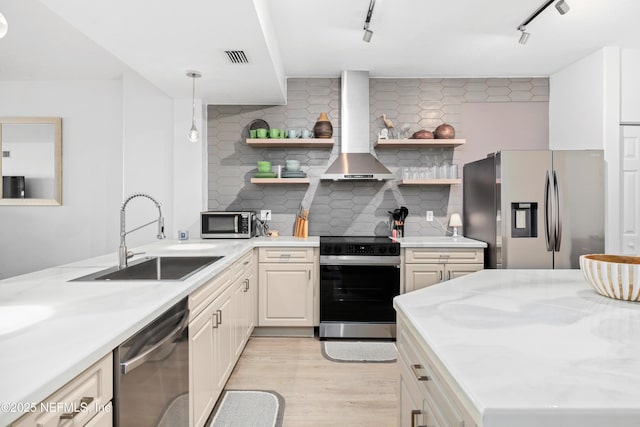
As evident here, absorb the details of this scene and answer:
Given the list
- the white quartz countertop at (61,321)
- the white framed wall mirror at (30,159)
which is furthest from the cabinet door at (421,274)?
the white framed wall mirror at (30,159)

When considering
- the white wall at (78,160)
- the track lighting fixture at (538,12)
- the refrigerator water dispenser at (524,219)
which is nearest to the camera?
the track lighting fixture at (538,12)

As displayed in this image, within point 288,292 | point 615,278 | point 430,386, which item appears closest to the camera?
point 430,386

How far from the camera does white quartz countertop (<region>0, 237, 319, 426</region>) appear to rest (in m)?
0.80

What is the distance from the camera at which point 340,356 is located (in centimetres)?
322

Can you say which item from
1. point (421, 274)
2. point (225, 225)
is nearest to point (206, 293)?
point (225, 225)

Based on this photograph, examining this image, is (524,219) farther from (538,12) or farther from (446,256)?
(538,12)

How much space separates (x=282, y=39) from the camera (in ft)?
10.9

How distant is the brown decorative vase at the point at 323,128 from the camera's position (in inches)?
159

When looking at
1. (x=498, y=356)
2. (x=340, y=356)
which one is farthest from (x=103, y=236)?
(x=498, y=356)

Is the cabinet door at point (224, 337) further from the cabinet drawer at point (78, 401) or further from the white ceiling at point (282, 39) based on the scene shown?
the white ceiling at point (282, 39)

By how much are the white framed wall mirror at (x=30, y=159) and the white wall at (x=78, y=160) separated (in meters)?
0.07

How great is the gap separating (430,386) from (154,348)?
0.96 metres

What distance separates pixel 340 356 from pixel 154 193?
260 centimetres

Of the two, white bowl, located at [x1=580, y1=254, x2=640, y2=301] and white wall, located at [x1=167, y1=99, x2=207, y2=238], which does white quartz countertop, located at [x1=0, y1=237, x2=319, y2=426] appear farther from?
white wall, located at [x1=167, y1=99, x2=207, y2=238]
